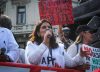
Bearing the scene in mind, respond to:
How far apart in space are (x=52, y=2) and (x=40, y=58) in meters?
2.52

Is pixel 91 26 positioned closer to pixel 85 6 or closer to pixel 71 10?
pixel 85 6

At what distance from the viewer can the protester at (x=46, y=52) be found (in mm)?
3990

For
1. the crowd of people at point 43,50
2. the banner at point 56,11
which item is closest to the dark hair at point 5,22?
the crowd of people at point 43,50

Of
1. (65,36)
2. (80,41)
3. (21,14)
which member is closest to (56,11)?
(65,36)

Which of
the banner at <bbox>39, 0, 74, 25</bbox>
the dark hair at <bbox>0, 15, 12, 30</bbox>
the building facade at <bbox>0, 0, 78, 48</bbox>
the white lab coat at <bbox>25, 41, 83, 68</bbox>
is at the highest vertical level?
the building facade at <bbox>0, 0, 78, 48</bbox>

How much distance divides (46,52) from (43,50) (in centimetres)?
10

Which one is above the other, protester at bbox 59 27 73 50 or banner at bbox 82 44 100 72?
protester at bbox 59 27 73 50

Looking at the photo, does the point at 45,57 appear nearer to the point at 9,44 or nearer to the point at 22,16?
the point at 9,44

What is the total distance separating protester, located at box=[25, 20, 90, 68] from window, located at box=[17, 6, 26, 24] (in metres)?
26.0

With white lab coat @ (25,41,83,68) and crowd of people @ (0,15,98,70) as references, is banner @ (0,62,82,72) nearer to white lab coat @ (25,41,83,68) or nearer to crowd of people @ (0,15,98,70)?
crowd of people @ (0,15,98,70)

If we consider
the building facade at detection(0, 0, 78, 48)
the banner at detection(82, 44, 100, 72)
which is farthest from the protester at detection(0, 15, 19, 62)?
the building facade at detection(0, 0, 78, 48)

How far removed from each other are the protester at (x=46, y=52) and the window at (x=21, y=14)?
26.0 m

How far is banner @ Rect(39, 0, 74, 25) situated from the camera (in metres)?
6.12

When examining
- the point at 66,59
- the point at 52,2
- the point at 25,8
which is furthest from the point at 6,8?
the point at 66,59
